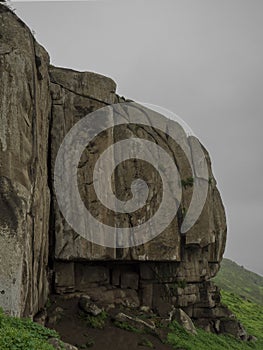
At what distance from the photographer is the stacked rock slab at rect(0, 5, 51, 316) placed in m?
13.4

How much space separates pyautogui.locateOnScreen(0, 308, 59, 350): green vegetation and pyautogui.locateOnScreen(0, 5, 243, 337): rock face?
6.30 feet

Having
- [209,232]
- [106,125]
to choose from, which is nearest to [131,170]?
[106,125]

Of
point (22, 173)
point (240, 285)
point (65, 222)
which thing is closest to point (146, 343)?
point (65, 222)

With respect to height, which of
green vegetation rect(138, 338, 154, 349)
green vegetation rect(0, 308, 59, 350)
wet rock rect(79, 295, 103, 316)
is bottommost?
green vegetation rect(138, 338, 154, 349)

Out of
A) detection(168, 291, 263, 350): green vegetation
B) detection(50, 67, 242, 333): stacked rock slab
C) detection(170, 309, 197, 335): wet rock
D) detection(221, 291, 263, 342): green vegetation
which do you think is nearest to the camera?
detection(168, 291, 263, 350): green vegetation

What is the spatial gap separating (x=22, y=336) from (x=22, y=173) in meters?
7.09

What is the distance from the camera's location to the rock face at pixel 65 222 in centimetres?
1438

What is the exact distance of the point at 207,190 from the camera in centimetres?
2734

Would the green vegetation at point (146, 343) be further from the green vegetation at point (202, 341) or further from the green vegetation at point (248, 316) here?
the green vegetation at point (248, 316)

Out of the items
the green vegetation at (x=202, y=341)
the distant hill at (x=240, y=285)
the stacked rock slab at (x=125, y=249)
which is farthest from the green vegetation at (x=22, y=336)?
the distant hill at (x=240, y=285)

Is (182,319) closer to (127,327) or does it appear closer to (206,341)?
A: (206,341)

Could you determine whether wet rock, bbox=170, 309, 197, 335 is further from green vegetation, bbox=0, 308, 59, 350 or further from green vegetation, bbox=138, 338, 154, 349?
green vegetation, bbox=0, 308, 59, 350

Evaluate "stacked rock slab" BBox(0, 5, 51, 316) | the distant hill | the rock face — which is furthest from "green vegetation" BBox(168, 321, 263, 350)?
the distant hill

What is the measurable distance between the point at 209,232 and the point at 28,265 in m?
14.2
